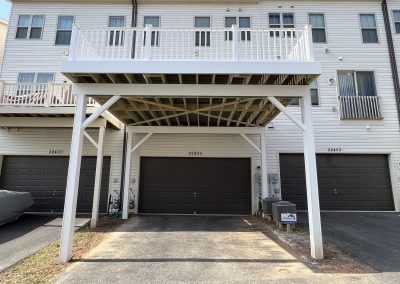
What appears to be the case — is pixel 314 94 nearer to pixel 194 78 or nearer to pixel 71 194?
pixel 194 78

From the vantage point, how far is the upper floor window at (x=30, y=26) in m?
11.6

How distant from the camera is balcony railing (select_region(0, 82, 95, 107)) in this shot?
907cm

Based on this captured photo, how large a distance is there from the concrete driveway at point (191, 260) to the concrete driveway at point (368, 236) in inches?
41.9


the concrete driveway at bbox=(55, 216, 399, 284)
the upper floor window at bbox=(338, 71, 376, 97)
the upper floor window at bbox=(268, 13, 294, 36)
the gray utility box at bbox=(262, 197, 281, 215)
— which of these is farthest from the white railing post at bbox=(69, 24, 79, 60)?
the upper floor window at bbox=(338, 71, 376, 97)

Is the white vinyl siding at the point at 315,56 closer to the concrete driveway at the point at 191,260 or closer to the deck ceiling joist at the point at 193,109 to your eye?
the deck ceiling joist at the point at 193,109

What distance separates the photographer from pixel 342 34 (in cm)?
1161

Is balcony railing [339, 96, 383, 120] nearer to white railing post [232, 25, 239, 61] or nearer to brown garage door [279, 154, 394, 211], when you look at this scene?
brown garage door [279, 154, 394, 211]

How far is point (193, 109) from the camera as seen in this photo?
26.0 ft

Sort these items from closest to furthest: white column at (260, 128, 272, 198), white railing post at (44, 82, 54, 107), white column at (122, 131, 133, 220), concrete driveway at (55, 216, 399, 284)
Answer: concrete driveway at (55, 216, 399, 284) → white railing post at (44, 82, 54, 107) → white column at (122, 131, 133, 220) → white column at (260, 128, 272, 198)

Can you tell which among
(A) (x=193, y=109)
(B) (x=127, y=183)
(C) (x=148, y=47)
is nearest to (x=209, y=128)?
(A) (x=193, y=109)

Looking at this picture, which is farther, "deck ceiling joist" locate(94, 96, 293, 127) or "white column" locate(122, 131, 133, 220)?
"white column" locate(122, 131, 133, 220)

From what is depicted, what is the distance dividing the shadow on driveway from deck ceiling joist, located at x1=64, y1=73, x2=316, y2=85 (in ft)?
12.5

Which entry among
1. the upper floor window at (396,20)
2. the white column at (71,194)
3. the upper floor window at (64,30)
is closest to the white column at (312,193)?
the white column at (71,194)

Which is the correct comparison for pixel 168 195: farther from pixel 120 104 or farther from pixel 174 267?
pixel 174 267
